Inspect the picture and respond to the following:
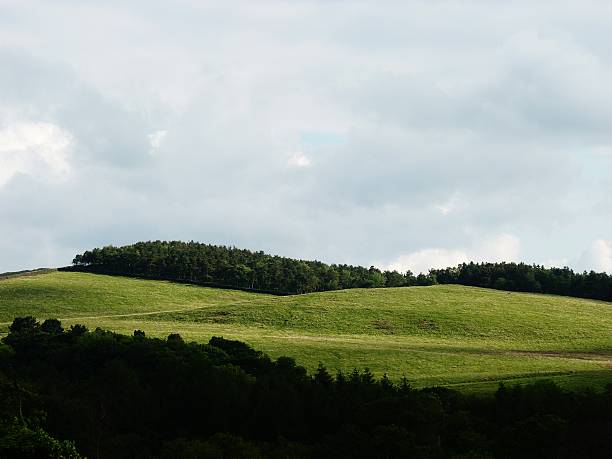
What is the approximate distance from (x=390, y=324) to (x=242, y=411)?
67.4 m

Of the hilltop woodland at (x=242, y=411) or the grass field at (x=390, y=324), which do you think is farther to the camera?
the grass field at (x=390, y=324)

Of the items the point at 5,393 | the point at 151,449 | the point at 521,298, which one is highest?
the point at 521,298

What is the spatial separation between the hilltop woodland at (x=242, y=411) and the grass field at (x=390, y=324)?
38.2ft

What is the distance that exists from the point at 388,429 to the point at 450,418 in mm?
9768

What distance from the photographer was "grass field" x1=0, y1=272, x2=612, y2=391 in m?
114

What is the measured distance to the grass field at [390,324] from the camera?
11406 cm

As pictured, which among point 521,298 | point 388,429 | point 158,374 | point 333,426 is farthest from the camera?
point 521,298

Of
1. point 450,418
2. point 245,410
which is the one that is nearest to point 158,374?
point 245,410

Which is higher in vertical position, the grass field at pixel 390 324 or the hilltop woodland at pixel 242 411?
the grass field at pixel 390 324

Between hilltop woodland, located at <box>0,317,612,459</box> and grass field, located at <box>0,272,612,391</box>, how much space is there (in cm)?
1164

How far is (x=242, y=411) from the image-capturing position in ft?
275

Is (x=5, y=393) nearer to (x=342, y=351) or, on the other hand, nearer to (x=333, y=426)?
(x=333, y=426)

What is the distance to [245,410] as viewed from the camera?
275ft

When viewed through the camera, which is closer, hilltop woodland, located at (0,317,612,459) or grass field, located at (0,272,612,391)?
hilltop woodland, located at (0,317,612,459)
